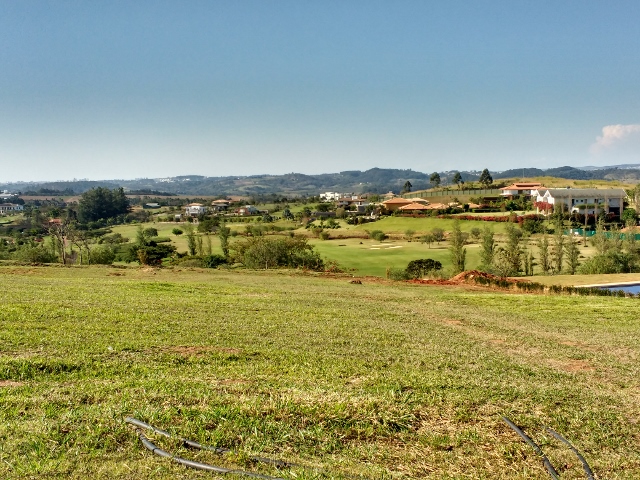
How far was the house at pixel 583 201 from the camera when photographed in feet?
337

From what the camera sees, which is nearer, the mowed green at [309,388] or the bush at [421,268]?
the mowed green at [309,388]

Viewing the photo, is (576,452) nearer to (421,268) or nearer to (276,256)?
(421,268)

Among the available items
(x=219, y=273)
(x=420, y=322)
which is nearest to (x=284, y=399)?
(x=420, y=322)

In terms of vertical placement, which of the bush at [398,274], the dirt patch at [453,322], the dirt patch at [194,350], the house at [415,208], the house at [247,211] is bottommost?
the bush at [398,274]

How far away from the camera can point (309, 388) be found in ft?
33.3

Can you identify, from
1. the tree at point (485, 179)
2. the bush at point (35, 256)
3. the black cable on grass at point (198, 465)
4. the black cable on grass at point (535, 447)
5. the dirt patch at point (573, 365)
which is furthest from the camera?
the tree at point (485, 179)

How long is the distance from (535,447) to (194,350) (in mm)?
9298

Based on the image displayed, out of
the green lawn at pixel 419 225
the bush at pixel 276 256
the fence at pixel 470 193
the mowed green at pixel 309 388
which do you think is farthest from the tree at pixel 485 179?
the mowed green at pixel 309 388

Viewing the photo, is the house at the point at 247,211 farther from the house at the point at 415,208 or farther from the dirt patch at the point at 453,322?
the dirt patch at the point at 453,322

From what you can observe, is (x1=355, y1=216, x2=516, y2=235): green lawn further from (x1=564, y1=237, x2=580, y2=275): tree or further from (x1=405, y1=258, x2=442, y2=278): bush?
(x1=405, y1=258, x2=442, y2=278): bush

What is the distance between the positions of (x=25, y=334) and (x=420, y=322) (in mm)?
14749

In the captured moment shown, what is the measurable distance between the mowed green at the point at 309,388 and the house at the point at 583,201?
9005 cm

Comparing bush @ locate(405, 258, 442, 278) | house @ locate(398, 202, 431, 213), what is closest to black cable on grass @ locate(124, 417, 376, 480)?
bush @ locate(405, 258, 442, 278)

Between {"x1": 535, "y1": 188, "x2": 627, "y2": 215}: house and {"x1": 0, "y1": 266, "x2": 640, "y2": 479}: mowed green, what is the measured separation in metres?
90.1
